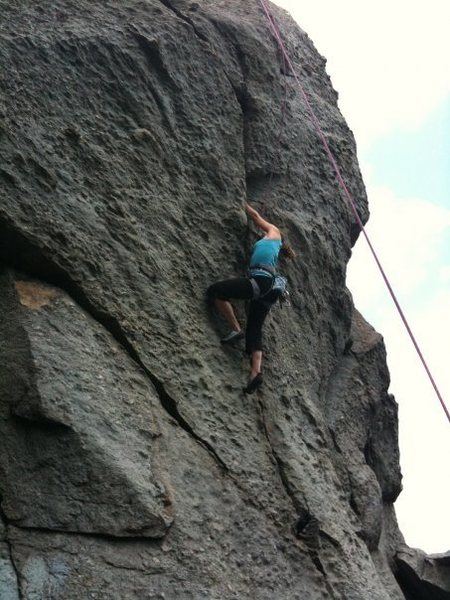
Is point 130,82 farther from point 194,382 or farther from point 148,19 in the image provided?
point 194,382

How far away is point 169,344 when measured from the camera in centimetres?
693

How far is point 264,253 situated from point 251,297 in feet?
1.87

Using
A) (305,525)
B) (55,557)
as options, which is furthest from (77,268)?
(305,525)

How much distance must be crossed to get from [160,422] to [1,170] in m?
2.45

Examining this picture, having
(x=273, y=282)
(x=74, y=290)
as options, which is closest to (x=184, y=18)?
(x=273, y=282)

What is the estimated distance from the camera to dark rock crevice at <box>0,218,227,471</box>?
639 cm

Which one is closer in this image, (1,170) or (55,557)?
(55,557)

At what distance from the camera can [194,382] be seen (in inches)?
272

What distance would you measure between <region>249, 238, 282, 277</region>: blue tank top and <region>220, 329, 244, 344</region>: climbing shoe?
25.1 inches

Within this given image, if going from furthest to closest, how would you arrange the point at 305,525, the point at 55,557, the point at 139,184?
the point at 139,184 < the point at 305,525 < the point at 55,557

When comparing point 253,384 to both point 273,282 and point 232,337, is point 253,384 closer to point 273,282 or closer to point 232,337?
point 232,337

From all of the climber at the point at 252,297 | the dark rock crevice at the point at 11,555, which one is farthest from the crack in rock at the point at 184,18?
the dark rock crevice at the point at 11,555

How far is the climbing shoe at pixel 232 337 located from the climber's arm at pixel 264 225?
1.15 m

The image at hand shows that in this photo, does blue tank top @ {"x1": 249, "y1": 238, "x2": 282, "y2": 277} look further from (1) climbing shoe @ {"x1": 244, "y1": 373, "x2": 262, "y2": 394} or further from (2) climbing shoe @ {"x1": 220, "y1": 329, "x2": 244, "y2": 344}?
(1) climbing shoe @ {"x1": 244, "y1": 373, "x2": 262, "y2": 394}
